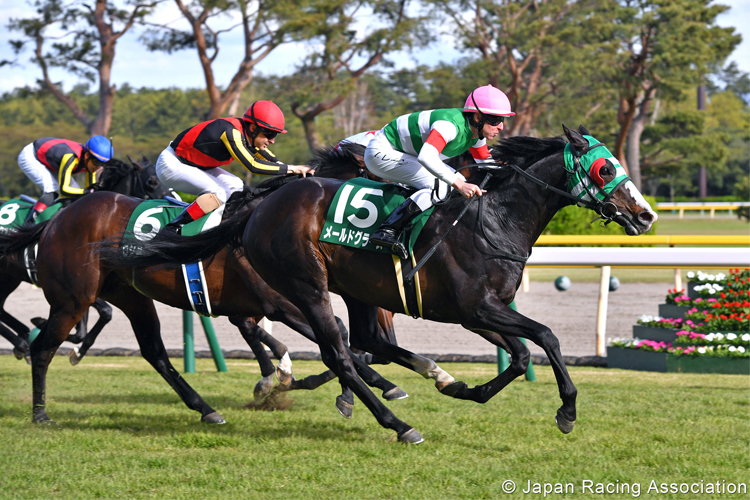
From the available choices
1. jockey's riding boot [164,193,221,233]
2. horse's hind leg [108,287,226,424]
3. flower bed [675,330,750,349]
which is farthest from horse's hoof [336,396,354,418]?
flower bed [675,330,750,349]

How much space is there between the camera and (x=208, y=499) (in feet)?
10.5

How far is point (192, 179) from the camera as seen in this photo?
507cm

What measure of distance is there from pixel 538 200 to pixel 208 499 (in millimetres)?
2037

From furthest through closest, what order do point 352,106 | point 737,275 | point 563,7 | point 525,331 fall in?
point 352,106
point 563,7
point 737,275
point 525,331

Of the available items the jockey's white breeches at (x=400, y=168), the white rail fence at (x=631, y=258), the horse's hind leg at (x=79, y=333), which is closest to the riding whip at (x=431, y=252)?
the jockey's white breeches at (x=400, y=168)

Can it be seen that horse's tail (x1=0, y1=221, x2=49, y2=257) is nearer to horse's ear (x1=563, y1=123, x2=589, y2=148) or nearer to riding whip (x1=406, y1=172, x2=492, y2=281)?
riding whip (x1=406, y1=172, x2=492, y2=281)

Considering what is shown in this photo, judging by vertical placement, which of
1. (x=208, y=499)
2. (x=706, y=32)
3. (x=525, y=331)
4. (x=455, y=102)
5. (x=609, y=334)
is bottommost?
(x=609, y=334)

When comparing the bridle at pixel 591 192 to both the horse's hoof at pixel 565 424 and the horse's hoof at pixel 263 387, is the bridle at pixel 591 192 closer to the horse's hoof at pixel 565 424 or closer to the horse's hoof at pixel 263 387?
the horse's hoof at pixel 565 424

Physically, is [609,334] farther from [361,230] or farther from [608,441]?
[361,230]

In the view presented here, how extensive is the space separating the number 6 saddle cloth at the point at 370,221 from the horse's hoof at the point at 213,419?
1.35m

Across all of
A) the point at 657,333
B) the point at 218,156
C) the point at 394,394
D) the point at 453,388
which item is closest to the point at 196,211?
the point at 218,156

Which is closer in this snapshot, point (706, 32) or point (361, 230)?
point (361, 230)

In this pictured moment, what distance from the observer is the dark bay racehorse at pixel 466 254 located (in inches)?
151

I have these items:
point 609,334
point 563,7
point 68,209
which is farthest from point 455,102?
point 68,209
